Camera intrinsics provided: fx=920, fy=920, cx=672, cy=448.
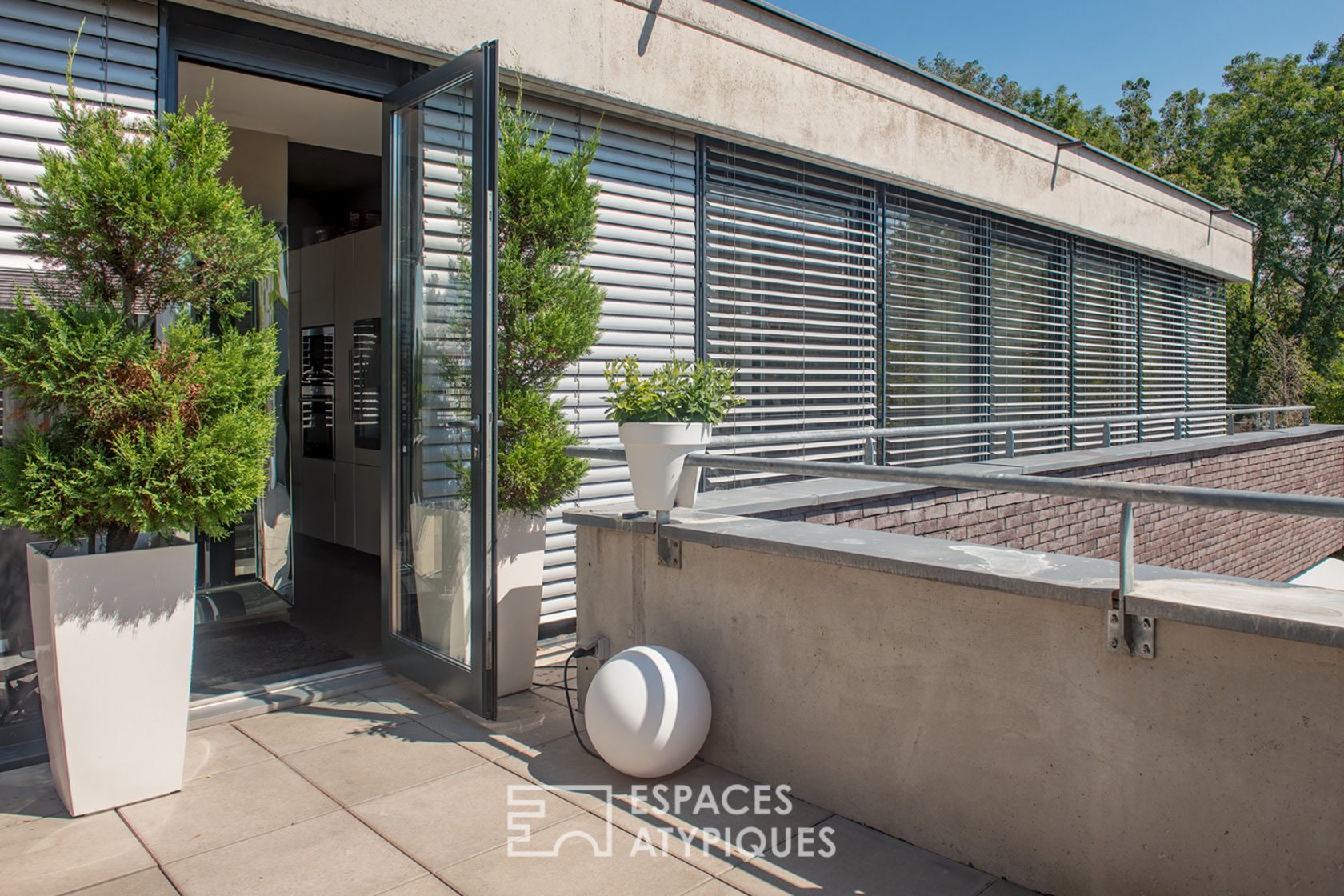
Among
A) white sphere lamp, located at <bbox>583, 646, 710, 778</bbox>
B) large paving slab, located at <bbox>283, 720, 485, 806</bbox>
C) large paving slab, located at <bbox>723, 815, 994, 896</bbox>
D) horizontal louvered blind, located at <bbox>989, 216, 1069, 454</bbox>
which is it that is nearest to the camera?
large paving slab, located at <bbox>723, 815, 994, 896</bbox>

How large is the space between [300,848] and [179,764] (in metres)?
0.71

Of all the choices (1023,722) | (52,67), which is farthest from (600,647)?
(52,67)

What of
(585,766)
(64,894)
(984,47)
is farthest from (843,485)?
(984,47)

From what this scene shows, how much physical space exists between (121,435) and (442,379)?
1.47 metres

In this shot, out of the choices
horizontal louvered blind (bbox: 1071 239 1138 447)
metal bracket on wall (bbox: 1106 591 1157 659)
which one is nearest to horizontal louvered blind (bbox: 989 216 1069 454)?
horizontal louvered blind (bbox: 1071 239 1138 447)

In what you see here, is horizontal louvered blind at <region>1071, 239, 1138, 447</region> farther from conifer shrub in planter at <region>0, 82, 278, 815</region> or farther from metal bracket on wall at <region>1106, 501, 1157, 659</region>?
conifer shrub in planter at <region>0, 82, 278, 815</region>

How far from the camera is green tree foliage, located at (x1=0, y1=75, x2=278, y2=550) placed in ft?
9.53

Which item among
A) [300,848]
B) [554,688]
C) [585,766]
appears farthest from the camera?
[554,688]

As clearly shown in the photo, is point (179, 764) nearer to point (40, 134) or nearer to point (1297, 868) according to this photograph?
point (40, 134)

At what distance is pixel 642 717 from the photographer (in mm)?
3125

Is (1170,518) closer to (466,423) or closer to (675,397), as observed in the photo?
(675,397)

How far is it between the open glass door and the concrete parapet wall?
3.27ft

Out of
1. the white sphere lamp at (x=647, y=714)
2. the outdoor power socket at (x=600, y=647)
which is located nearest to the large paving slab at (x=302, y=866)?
the white sphere lamp at (x=647, y=714)

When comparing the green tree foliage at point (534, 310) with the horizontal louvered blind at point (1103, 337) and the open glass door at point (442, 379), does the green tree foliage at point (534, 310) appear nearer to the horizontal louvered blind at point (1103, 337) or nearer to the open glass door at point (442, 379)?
the open glass door at point (442, 379)
